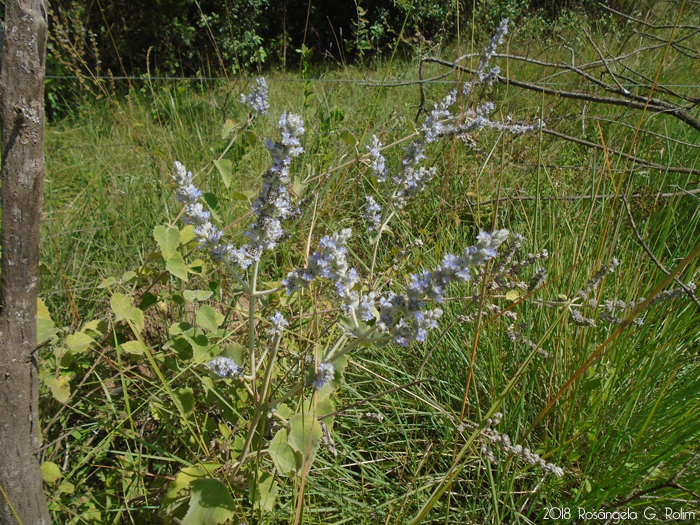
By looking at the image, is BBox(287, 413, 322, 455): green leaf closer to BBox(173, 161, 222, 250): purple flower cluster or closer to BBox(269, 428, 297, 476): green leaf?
BBox(269, 428, 297, 476): green leaf

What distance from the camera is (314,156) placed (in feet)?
8.32

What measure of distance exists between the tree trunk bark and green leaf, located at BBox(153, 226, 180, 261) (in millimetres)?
259

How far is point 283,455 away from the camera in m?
0.92

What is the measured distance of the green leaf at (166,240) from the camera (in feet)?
3.55

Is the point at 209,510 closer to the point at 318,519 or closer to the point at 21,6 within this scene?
the point at 318,519

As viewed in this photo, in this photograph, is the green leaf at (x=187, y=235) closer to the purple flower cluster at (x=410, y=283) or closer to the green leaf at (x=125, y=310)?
the green leaf at (x=125, y=310)

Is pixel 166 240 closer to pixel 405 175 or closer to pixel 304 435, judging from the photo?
pixel 304 435

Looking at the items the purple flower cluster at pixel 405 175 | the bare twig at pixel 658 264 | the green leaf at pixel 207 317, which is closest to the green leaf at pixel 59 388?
the green leaf at pixel 207 317

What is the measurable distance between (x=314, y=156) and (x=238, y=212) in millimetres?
787

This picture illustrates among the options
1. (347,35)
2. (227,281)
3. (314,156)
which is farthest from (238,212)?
(347,35)

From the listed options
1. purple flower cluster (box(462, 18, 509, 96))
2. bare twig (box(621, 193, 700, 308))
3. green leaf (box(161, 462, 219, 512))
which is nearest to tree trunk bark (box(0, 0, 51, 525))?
green leaf (box(161, 462, 219, 512))

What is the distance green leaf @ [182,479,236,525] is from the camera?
0.85 metres

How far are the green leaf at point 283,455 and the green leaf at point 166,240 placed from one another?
0.55 meters

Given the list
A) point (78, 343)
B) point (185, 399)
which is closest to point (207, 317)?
point (185, 399)
